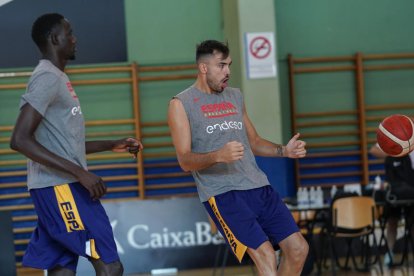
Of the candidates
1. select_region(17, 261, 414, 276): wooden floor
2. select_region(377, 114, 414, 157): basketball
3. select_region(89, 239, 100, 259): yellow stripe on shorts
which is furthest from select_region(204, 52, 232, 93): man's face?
select_region(17, 261, 414, 276): wooden floor

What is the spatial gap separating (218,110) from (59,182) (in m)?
1.18

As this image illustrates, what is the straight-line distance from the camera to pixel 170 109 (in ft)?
14.4

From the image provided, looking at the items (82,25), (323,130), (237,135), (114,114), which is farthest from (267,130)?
(237,135)

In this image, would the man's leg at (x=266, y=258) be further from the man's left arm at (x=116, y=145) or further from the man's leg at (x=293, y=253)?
the man's left arm at (x=116, y=145)

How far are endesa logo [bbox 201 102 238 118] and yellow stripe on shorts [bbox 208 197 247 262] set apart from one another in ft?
1.67

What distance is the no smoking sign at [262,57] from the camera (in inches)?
386

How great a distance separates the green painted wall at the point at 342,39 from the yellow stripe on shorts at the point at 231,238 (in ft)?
22.1

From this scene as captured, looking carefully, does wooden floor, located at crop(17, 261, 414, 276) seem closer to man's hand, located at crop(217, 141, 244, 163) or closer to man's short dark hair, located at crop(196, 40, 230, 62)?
man's short dark hair, located at crop(196, 40, 230, 62)

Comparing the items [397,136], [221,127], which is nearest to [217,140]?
[221,127]

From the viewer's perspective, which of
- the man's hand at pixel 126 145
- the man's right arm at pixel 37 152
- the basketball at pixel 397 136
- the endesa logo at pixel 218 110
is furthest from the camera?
the basketball at pixel 397 136

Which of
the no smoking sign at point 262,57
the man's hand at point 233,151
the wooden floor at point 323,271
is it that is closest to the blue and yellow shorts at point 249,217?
the man's hand at point 233,151

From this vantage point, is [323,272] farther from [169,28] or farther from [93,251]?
[93,251]

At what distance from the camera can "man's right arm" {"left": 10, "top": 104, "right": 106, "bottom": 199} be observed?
11.3ft

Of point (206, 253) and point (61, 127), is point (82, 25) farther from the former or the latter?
point (61, 127)
